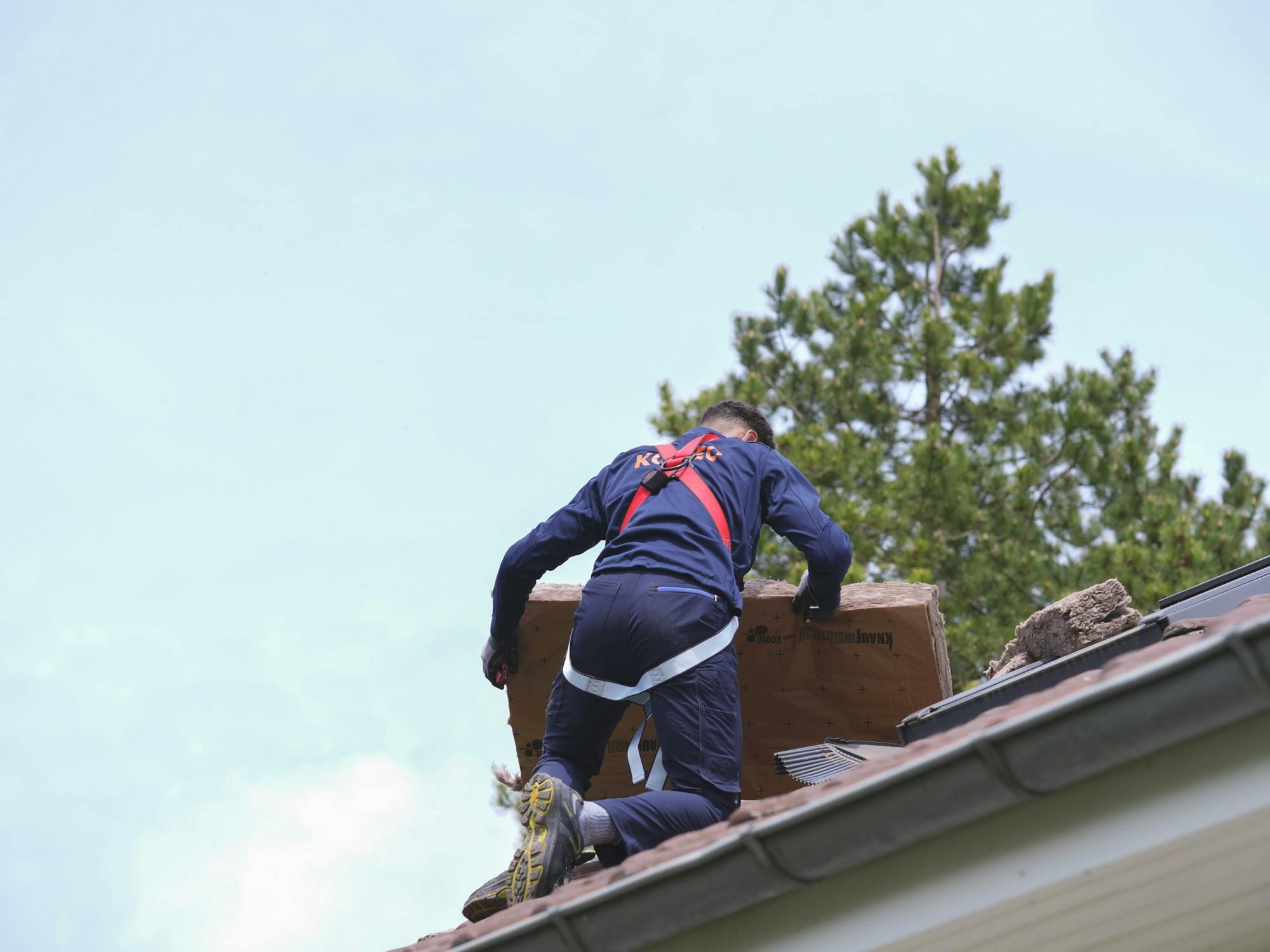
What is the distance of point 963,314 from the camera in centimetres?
1667

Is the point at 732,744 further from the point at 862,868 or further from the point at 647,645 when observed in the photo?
the point at 862,868

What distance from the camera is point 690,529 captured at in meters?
3.82

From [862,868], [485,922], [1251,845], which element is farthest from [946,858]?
[485,922]

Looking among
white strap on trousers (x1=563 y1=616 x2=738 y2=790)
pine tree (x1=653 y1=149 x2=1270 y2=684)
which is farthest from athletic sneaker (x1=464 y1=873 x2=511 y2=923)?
pine tree (x1=653 y1=149 x2=1270 y2=684)

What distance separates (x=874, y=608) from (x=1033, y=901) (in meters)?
2.30

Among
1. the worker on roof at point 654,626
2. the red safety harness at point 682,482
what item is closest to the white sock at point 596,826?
the worker on roof at point 654,626

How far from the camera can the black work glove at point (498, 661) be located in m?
4.32

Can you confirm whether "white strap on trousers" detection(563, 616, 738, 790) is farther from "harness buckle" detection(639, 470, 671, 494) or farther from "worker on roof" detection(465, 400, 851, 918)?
"harness buckle" detection(639, 470, 671, 494)

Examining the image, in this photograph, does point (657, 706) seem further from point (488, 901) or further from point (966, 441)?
point (966, 441)

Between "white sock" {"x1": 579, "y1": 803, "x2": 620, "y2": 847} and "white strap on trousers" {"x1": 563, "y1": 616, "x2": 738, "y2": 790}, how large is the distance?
1.27ft

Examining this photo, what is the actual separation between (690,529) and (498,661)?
1028 mm

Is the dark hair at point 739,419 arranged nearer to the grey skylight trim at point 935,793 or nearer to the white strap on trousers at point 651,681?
the white strap on trousers at point 651,681

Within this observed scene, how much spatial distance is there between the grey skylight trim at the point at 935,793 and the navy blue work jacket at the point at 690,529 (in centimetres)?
176

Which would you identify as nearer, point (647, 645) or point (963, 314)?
point (647, 645)
